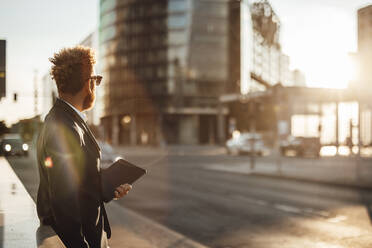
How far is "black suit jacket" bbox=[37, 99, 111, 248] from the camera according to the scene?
2003 millimetres

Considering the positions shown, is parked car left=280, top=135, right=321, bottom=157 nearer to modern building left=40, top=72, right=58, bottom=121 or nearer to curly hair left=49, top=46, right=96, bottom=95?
modern building left=40, top=72, right=58, bottom=121

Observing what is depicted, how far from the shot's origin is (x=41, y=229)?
9.98 ft

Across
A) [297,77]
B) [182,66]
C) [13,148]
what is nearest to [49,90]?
[13,148]

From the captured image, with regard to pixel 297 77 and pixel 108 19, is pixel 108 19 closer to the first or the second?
pixel 108 19

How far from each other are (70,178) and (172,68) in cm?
7063

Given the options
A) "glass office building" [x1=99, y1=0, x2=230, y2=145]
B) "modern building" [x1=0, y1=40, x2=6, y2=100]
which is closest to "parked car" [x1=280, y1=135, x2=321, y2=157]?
"modern building" [x1=0, y1=40, x2=6, y2=100]

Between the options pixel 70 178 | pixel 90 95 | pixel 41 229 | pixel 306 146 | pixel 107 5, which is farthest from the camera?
pixel 107 5

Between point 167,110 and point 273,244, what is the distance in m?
64.2

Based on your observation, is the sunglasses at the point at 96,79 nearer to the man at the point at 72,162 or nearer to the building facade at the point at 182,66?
the man at the point at 72,162

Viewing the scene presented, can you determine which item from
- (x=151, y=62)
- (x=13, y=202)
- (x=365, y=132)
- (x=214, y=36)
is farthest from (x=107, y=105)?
(x=13, y=202)

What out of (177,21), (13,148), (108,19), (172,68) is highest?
(108,19)

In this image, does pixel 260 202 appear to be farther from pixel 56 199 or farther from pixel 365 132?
pixel 365 132

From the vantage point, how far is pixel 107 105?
261 ft

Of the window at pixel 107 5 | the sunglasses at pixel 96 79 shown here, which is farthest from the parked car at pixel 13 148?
the window at pixel 107 5
